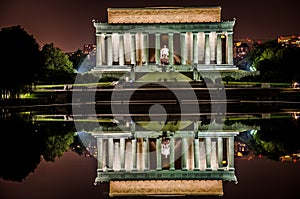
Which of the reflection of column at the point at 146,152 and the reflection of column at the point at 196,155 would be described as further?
the reflection of column at the point at 196,155

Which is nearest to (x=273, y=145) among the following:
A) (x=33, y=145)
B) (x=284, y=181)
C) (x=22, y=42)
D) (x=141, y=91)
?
(x=284, y=181)

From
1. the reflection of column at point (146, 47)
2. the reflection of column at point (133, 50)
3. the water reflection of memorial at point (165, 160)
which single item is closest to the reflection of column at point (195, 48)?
A: the reflection of column at point (146, 47)

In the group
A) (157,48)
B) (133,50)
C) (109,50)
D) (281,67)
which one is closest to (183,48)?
(157,48)

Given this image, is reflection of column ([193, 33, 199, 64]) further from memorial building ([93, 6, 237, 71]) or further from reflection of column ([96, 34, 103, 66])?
reflection of column ([96, 34, 103, 66])

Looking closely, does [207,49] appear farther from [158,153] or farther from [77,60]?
[158,153]

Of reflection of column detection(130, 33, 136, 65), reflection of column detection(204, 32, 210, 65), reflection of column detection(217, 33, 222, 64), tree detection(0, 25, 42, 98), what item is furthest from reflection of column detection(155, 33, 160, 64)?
tree detection(0, 25, 42, 98)

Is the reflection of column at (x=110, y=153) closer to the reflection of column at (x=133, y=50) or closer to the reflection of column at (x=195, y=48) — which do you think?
the reflection of column at (x=195, y=48)
